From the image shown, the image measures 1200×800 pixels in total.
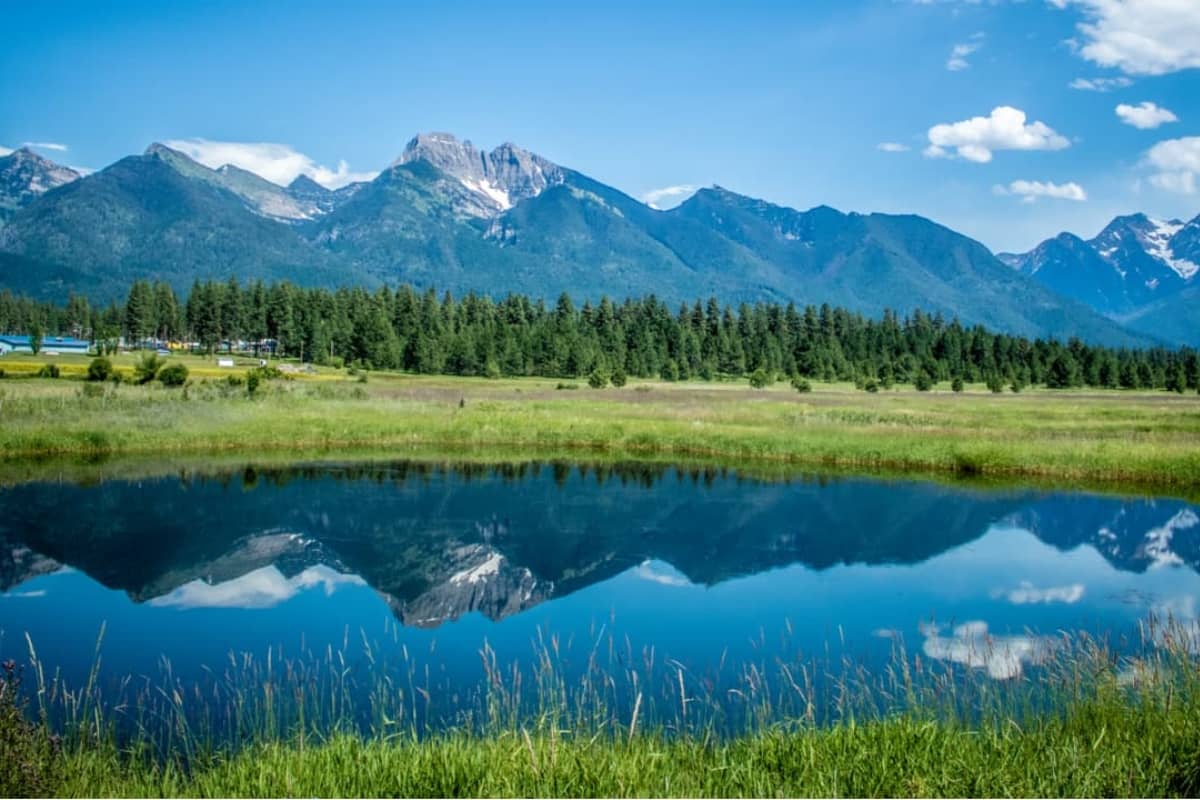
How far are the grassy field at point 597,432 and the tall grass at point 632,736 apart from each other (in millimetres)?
23750

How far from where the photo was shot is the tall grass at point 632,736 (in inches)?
262

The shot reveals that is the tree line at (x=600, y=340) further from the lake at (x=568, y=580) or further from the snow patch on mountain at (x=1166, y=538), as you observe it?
the lake at (x=568, y=580)

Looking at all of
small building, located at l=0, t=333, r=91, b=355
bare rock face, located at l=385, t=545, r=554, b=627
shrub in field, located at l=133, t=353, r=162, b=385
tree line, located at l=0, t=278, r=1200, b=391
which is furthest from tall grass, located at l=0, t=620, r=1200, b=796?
small building, located at l=0, t=333, r=91, b=355

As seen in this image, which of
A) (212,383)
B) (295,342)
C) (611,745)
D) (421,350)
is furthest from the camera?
(295,342)

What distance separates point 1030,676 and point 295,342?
106983 millimetres

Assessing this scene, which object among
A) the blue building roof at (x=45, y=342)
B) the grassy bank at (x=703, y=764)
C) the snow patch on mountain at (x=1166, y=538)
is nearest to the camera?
the grassy bank at (x=703, y=764)

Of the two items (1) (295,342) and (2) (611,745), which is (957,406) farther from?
(1) (295,342)

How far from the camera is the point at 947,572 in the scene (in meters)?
20.2

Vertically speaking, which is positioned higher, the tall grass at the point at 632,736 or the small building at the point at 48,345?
the small building at the point at 48,345

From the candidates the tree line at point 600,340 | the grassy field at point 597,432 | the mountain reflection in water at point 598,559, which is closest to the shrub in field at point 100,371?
the grassy field at point 597,432

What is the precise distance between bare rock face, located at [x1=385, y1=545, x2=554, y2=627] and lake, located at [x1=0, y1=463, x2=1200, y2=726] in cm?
8

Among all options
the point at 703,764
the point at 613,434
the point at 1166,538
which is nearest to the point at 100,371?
the point at 613,434

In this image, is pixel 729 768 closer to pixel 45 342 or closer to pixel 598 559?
pixel 598 559

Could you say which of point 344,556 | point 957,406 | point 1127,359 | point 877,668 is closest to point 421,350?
point 957,406
